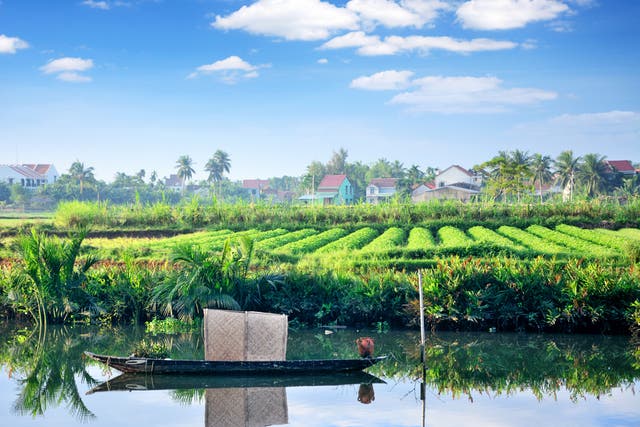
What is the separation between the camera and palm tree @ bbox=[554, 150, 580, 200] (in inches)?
3157

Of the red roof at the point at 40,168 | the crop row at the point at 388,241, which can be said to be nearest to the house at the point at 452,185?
the crop row at the point at 388,241

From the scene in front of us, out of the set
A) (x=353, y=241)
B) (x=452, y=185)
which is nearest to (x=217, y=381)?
(x=353, y=241)

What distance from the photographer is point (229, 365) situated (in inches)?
502

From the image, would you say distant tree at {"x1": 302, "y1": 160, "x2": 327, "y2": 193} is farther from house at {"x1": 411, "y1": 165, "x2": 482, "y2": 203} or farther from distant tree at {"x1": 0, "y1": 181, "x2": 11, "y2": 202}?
distant tree at {"x1": 0, "y1": 181, "x2": 11, "y2": 202}

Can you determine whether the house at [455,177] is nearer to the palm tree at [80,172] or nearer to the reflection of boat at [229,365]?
the palm tree at [80,172]

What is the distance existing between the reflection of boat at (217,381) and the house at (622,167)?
7624cm

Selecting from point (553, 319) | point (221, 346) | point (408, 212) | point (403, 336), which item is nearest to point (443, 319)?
point (403, 336)

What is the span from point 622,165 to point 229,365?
83.7 metres

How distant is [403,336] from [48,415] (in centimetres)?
819

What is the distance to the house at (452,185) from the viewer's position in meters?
Result: 77.2

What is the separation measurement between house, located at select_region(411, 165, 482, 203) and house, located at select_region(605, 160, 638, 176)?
49.8 feet

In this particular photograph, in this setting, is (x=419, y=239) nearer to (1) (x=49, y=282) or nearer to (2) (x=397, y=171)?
(1) (x=49, y=282)

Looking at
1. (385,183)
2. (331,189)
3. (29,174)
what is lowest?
(331,189)

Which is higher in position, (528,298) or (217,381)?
(528,298)
